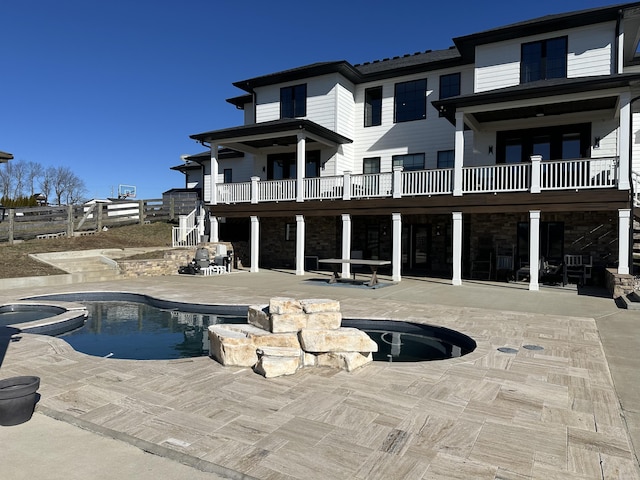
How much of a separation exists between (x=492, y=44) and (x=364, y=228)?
29.6ft

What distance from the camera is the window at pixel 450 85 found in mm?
17172

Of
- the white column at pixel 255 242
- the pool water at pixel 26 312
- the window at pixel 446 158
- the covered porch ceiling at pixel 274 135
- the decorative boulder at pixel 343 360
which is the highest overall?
the covered porch ceiling at pixel 274 135

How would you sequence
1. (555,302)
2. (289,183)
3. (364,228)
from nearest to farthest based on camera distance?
1. (555,302)
2. (289,183)
3. (364,228)

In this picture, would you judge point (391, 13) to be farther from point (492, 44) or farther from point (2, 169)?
point (2, 169)

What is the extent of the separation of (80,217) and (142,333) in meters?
15.5

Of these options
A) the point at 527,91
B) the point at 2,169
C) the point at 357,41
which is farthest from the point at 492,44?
the point at 2,169

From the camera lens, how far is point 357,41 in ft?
86.5

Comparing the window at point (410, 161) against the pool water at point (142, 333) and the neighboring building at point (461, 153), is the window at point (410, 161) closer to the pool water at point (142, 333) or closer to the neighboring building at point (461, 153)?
the neighboring building at point (461, 153)

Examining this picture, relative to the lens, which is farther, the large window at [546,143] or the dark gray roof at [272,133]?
the dark gray roof at [272,133]

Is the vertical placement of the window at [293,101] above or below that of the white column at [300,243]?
above

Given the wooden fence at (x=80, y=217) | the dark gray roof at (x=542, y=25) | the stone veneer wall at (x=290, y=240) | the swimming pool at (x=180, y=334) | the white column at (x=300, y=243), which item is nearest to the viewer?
the swimming pool at (x=180, y=334)

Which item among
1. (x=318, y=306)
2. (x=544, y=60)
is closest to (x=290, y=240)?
(x=544, y=60)

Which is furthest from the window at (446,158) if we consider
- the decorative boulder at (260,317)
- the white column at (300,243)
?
the decorative boulder at (260,317)

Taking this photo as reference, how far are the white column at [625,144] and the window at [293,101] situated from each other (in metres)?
12.3
